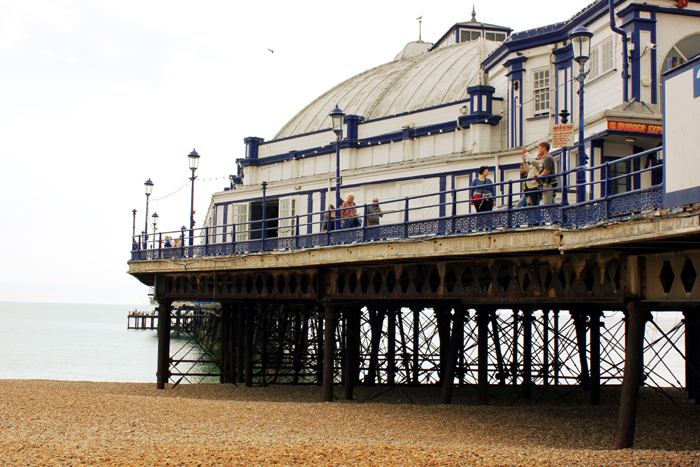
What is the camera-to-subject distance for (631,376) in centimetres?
1172

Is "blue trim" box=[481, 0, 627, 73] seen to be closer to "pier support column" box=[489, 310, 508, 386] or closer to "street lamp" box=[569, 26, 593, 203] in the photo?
"street lamp" box=[569, 26, 593, 203]

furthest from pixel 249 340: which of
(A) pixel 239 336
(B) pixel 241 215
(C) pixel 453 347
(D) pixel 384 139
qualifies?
(C) pixel 453 347

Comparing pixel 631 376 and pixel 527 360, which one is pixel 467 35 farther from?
pixel 631 376

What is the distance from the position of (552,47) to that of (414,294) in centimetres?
1127

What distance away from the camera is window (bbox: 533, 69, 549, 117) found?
23547 mm

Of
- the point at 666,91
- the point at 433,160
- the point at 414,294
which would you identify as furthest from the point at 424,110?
the point at 666,91

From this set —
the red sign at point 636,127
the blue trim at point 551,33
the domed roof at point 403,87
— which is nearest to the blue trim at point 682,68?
the red sign at point 636,127

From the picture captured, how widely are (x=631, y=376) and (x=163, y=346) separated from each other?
17.7 m

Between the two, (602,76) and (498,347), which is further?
(498,347)

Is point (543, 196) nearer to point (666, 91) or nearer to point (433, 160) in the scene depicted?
point (666, 91)

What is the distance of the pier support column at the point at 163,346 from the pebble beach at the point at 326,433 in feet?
22.3

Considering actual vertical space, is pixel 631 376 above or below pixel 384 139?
below

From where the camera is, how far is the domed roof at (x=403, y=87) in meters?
31.0

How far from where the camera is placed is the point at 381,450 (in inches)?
444
